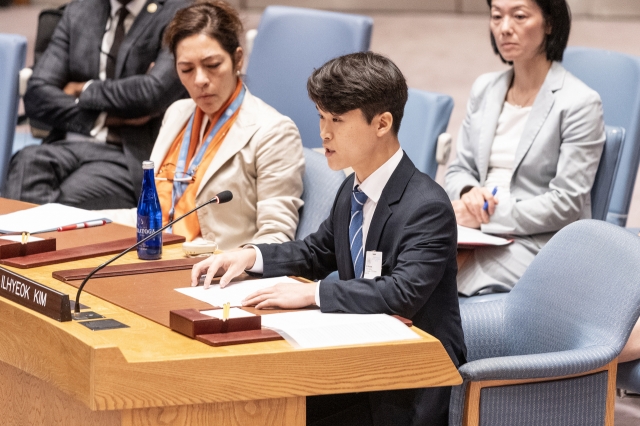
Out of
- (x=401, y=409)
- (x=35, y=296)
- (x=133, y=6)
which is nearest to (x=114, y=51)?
(x=133, y=6)

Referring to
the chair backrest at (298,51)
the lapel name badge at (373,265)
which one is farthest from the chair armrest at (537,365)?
the chair backrest at (298,51)

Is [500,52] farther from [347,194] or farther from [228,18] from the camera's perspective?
[347,194]

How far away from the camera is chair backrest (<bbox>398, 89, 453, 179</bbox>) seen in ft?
11.6

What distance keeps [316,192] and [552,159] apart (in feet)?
2.61

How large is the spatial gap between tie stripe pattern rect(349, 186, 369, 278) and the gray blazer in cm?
104

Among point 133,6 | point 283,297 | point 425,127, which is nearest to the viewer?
point 283,297

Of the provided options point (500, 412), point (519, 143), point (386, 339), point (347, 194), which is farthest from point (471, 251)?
point (386, 339)

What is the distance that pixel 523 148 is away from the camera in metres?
3.33

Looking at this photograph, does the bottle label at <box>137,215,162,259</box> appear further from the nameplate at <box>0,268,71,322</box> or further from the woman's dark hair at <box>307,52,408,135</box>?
the woman's dark hair at <box>307,52,408,135</box>

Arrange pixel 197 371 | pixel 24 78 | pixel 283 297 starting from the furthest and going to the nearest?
pixel 24 78 → pixel 283 297 → pixel 197 371

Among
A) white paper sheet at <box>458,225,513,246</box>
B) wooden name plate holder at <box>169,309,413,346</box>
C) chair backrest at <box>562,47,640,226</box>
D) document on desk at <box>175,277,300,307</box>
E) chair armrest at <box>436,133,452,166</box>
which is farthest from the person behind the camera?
chair backrest at <box>562,47,640,226</box>

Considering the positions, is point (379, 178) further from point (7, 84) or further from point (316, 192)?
point (7, 84)

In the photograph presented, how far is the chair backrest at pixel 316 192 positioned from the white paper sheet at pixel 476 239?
16.6 inches

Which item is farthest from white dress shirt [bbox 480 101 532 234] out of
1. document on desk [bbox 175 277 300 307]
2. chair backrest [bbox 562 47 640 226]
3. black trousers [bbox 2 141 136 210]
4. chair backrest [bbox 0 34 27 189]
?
chair backrest [bbox 0 34 27 189]
